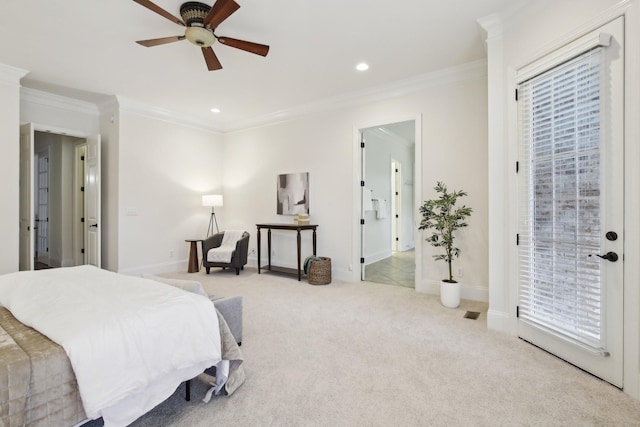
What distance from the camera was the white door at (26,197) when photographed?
4191mm

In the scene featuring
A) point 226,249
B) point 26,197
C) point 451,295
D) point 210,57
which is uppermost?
point 210,57

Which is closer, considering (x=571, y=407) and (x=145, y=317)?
(x=145, y=317)

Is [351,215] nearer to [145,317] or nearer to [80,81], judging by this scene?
[145,317]

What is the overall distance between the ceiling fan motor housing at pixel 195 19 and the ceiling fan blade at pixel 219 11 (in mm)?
56

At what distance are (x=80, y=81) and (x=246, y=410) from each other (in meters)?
4.73

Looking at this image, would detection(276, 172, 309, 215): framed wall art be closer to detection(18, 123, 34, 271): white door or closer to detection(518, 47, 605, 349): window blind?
detection(518, 47, 605, 349): window blind

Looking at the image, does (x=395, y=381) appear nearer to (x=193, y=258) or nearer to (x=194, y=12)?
(x=194, y=12)

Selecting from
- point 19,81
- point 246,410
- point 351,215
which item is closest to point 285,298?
point 351,215

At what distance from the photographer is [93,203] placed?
4895 mm

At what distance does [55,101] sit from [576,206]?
6.62 meters

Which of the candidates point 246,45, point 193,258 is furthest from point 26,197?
point 246,45

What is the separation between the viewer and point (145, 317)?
4.98 feet

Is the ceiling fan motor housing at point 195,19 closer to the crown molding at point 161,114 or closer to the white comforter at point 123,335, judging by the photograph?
the white comforter at point 123,335

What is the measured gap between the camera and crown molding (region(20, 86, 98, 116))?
4.38 metres
